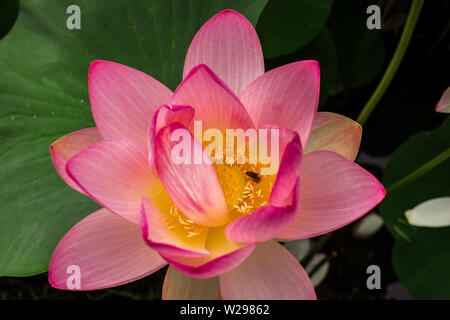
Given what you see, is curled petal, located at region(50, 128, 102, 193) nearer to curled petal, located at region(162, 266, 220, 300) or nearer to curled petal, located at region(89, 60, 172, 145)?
curled petal, located at region(89, 60, 172, 145)

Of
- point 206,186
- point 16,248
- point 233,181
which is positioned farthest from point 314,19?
point 16,248

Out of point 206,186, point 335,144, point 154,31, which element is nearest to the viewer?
point 206,186

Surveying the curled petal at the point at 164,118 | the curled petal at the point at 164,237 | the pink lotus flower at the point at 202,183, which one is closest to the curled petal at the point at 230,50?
the pink lotus flower at the point at 202,183

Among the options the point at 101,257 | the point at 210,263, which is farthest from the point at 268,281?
the point at 101,257

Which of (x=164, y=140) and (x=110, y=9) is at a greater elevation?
(x=110, y=9)

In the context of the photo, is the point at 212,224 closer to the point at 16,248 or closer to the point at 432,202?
the point at 16,248

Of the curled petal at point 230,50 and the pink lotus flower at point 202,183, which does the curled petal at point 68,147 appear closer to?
the pink lotus flower at point 202,183

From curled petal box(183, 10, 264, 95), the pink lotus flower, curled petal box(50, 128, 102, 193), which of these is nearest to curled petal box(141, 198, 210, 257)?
the pink lotus flower
